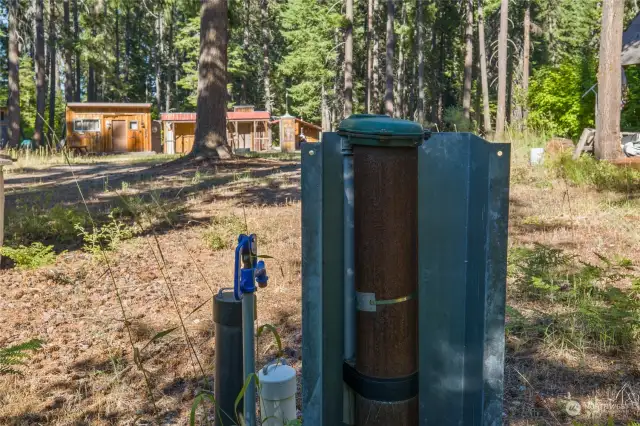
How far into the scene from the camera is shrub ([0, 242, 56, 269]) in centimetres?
523

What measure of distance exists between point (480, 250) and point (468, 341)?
0.29 m

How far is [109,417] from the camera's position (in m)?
2.90

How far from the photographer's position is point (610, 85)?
10.7 meters

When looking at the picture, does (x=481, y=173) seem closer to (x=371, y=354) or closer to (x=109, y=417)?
(x=371, y=354)

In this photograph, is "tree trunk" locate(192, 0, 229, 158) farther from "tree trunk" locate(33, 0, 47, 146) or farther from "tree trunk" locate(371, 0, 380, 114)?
"tree trunk" locate(371, 0, 380, 114)

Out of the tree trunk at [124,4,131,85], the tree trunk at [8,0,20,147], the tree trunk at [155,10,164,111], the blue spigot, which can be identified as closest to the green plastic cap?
the blue spigot

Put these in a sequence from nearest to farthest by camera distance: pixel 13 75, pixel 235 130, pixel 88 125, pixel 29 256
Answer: pixel 29 256
pixel 13 75
pixel 88 125
pixel 235 130

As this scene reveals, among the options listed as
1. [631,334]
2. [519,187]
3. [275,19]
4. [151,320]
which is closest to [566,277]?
[631,334]

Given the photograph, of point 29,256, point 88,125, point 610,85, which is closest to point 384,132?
point 29,256

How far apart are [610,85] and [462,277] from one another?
10.9 metres

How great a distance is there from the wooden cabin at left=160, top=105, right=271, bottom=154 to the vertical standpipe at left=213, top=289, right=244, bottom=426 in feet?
114

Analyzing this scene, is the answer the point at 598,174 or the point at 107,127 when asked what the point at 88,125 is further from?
the point at 598,174

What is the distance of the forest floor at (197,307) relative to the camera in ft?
9.62

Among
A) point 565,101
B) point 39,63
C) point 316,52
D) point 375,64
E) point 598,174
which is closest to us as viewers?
point 598,174
